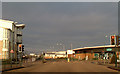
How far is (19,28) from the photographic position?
3435 inches

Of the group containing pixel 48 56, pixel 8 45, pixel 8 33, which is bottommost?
pixel 48 56

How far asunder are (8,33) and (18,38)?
1866 cm

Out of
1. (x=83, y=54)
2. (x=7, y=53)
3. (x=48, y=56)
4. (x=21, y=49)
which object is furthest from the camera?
(x=48, y=56)

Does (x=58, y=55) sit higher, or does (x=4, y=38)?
(x=4, y=38)

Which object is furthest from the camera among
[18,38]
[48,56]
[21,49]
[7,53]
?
[48,56]

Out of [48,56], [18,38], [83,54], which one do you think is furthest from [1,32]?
[48,56]

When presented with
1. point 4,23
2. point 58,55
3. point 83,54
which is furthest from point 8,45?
point 58,55

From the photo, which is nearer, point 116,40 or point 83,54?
point 116,40

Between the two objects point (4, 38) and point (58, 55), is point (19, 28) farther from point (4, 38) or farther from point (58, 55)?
point (58, 55)

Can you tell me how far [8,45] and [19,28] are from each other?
81.0 feet

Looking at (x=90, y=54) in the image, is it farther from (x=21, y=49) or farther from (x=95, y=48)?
(x=21, y=49)

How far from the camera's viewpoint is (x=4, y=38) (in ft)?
203

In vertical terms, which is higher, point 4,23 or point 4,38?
point 4,23

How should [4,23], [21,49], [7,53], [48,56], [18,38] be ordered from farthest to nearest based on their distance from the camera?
1. [48,56]
2. [18,38]
3. [4,23]
4. [7,53]
5. [21,49]
